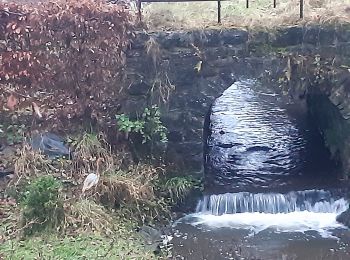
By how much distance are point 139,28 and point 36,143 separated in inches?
103

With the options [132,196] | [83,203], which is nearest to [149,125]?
[132,196]

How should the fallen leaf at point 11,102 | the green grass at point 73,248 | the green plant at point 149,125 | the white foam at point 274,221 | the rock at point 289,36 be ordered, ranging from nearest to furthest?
the green grass at point 73,248
the white foam at point 274,221
the fallen leaf at point 11,102
the green plant at point 149,125
the rock at point 289,36

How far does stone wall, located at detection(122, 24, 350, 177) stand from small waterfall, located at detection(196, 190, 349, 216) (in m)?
1.12

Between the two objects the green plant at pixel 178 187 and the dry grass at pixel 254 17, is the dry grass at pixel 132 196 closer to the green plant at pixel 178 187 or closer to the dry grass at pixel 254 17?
the green plant at pixel 178 187

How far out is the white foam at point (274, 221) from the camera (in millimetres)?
9758

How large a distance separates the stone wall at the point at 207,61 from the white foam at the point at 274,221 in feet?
4.26

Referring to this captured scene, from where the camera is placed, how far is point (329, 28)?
1047 centimetres

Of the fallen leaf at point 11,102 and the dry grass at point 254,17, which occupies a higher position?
the dry grass at point 254,17

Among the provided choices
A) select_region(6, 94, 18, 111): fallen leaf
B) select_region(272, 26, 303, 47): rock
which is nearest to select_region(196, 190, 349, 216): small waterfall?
select_region(272, 26, 303, 47): rock

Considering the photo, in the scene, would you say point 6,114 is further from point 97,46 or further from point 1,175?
point 97,46

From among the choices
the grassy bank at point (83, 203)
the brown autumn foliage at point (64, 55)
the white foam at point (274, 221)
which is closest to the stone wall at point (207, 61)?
the brown autumn foliage at point (64, 55)

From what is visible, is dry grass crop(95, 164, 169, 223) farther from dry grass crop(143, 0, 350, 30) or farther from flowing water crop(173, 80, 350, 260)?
dry grass crop(143, 0, 350, 30)

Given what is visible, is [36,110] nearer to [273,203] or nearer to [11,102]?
[11,102]

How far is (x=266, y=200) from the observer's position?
1056 cm
